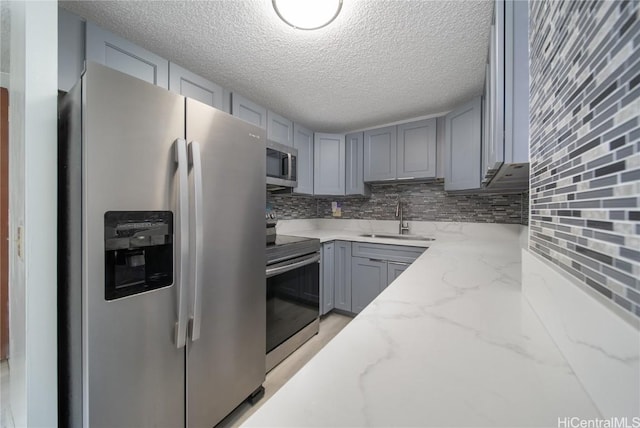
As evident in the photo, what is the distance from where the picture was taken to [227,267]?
117cm

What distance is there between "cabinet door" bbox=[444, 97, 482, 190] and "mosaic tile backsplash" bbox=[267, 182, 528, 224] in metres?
0.43

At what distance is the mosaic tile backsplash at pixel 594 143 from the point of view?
270 millimetres

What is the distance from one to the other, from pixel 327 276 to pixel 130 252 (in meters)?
1.80

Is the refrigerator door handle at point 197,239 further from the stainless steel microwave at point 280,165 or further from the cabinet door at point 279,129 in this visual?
the cabinet door at point 279,129

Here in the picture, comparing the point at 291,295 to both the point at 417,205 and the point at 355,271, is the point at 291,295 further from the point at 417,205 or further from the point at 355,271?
the point at 417,205

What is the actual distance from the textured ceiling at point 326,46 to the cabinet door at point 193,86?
50 millimetres

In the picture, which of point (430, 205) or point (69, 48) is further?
point (430, 205)

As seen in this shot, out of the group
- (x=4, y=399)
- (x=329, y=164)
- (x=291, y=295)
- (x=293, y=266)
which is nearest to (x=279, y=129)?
(x=329, y=164)

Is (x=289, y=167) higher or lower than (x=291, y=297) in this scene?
higher

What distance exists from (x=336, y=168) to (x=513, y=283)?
2.17 m

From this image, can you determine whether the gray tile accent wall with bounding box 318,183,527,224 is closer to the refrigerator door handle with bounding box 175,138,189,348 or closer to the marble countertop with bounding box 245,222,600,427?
the marble countertop with bounding box 245,222,600,427

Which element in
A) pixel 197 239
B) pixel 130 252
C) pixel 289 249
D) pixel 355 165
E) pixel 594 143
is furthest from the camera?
pixel 355 165

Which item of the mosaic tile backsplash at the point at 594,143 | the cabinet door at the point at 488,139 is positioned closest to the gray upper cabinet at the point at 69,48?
the mosaic tile backsplash at the point at 594,143

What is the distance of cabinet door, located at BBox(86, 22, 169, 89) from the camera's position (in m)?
1.20
